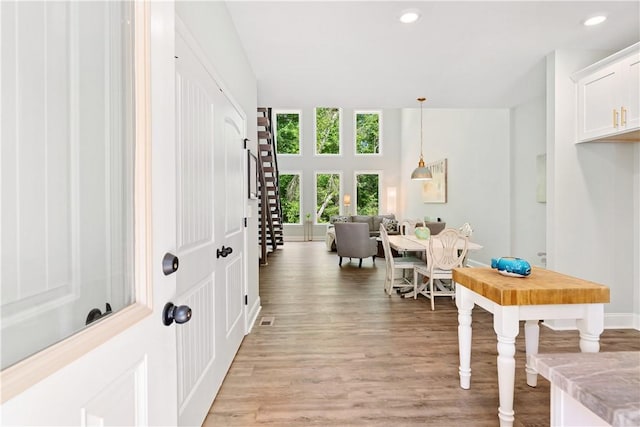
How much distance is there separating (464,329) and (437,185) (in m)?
6.30

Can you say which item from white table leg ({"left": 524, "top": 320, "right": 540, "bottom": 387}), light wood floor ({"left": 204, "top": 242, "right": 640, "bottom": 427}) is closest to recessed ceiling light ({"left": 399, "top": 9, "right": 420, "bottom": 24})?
white table leg ({"left": 524, "top": 320, "right": 540, "bottom": 387})

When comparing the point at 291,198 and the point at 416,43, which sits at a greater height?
the point at 416,43

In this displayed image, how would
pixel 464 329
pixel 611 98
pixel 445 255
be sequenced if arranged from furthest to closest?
pixel 445 255
pixel 611 98
pixel 464 329

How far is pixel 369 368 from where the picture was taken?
2418 millimetres

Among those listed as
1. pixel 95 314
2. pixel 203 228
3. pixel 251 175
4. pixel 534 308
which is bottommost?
pixel 534 308

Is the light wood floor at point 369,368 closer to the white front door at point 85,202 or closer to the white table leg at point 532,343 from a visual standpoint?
the white table leg at point 532,343

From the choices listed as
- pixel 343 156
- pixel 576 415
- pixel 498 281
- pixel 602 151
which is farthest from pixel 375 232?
pixel 576 415

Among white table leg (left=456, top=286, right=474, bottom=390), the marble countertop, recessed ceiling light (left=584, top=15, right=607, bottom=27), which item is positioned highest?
recessed ceiling light (left=584, top=15, right=607, bottom=27)

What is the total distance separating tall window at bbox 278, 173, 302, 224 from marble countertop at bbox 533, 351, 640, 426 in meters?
10.6

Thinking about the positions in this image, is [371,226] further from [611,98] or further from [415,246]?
[611,98]

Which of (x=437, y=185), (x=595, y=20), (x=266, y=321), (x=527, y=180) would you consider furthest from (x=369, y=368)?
(x=437, y=185)

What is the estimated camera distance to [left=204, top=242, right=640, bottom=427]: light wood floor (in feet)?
6.18

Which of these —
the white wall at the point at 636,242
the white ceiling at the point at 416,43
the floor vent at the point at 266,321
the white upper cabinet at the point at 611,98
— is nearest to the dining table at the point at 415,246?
the white wall at the point at 636,242

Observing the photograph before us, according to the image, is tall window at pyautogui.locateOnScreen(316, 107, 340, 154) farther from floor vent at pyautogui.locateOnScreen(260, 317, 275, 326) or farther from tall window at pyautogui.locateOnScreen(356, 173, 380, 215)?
floor vent at pyautogui.locateOnScreen(260, 317, 275, 326)
